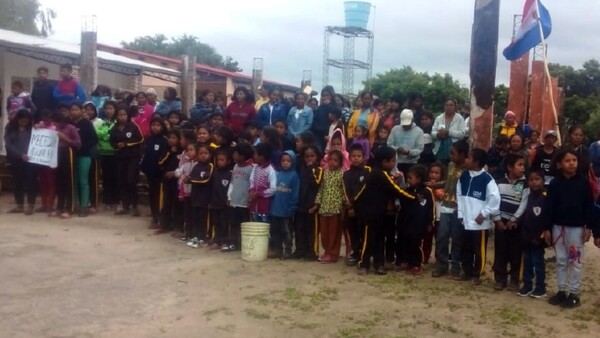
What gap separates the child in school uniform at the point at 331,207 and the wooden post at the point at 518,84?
320 inches

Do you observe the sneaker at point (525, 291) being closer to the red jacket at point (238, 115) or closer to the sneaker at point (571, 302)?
the sneaker at point (571, 302)

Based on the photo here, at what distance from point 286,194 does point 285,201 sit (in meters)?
0.09

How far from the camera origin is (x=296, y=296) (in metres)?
7.09

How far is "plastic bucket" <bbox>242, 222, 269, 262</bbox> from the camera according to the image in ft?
28.6

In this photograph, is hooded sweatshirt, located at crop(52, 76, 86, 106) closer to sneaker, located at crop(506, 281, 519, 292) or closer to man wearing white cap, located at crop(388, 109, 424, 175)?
man wearing white cap, located at crop(388, 109, 424, 175)

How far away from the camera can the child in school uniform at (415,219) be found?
8266 millimetres

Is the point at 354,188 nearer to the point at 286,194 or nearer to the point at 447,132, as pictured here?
the point at 286,194

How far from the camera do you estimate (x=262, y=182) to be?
9.12 metres

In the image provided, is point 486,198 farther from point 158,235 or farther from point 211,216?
point 158,235

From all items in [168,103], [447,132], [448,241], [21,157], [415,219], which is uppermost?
[168,103]

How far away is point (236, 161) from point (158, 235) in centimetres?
177

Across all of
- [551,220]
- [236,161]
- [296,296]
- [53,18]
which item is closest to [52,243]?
[236,161]

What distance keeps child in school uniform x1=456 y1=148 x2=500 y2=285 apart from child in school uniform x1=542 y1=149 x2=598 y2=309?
0.71 meters

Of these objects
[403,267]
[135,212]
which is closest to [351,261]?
[403,267]
